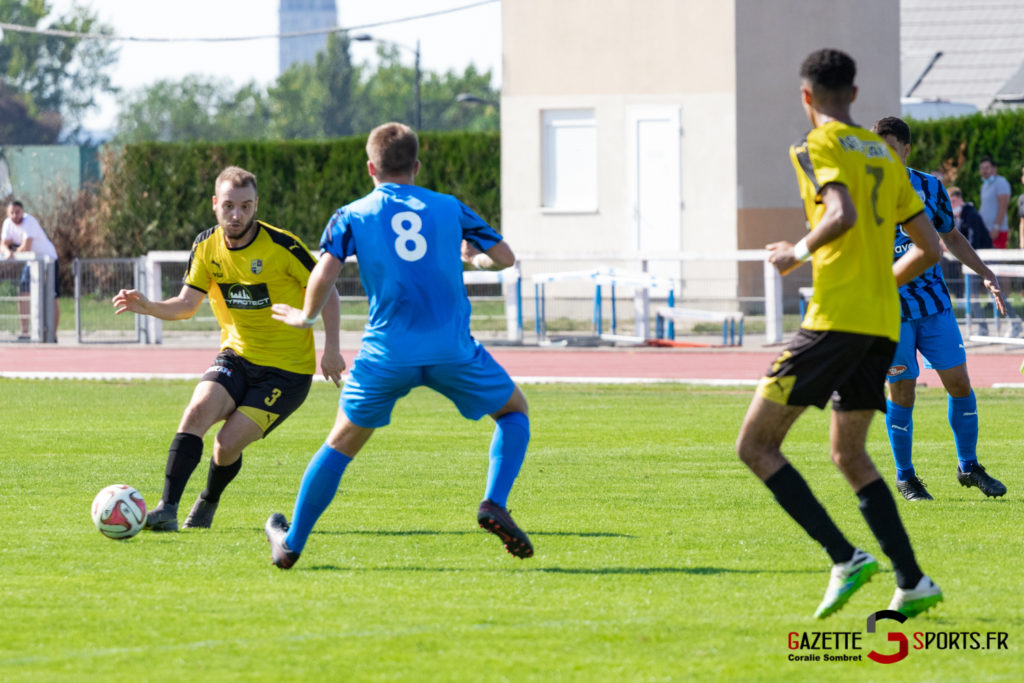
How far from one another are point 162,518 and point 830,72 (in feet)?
13.0

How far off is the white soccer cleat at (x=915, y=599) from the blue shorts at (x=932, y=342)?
3.28 metres

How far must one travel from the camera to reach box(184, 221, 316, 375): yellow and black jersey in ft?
26.5

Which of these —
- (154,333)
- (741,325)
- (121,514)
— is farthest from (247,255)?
(154,333)

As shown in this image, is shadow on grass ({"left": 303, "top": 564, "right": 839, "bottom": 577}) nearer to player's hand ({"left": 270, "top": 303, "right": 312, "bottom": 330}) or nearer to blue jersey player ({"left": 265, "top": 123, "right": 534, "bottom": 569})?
blue jersey player ({"left": 265, "top": 123, "right": 534, "bottom": 569})

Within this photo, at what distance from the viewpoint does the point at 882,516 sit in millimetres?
5727

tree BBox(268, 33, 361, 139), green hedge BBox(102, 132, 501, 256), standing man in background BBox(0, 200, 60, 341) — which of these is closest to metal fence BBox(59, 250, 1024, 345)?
standing man in background BBox(0, 200, 60, 341)

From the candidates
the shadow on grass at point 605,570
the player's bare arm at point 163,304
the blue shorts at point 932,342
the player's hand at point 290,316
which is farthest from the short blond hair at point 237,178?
the blue shorts at point 932,342

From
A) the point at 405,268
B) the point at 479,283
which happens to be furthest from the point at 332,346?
the point at 479,283

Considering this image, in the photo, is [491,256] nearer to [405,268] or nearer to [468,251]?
[468,251]

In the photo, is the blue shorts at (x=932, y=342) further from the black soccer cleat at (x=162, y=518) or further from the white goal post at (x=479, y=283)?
the white goal post at (x=479, y=283)

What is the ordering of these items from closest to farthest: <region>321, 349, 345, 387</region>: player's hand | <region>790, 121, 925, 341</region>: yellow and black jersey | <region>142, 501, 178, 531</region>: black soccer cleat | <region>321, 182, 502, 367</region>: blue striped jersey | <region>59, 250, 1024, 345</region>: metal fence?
<region>790, 121, 925, 341</region>: yellow and black jersey → <region>321, 182, 502, 367</region>: blue striped jersey → <region>321, 349, 345, 387</region>: player's hand → <region>142, 501, 178, 531</region>: black soccer cleat → <region>59, 250, 1024, 345</region>: metal fence

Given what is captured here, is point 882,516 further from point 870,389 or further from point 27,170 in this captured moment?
point 27,170

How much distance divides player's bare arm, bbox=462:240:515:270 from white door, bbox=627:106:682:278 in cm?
2025

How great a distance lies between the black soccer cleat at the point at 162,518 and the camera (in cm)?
782
